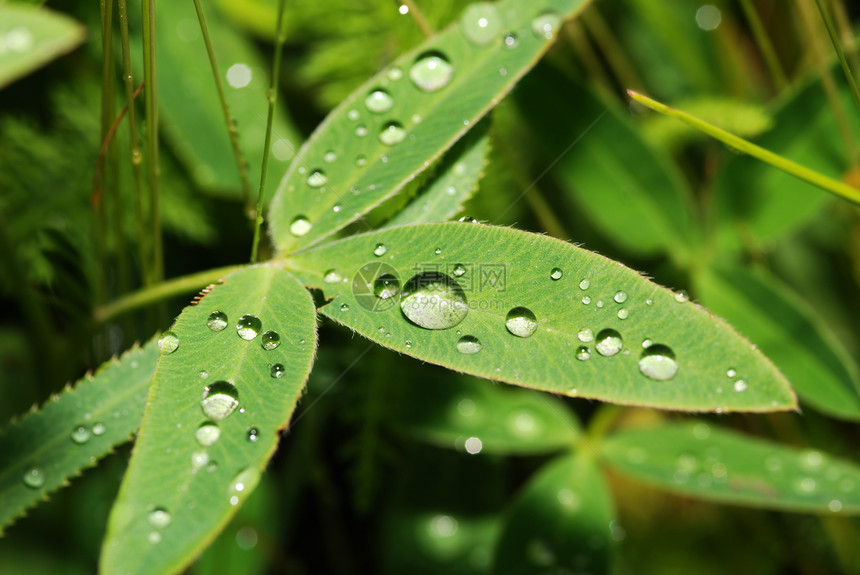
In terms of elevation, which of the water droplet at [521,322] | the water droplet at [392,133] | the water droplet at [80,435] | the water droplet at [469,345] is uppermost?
the water droplet at [392,133]

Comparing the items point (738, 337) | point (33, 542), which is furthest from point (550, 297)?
point (33, 542)

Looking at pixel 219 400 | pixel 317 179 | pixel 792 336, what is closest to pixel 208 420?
pixel 219 400

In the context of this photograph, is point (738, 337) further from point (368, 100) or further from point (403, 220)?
point (368, 100)

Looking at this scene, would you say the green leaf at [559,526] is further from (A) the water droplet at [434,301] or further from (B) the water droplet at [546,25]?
(B) the water droplet at [546,25]

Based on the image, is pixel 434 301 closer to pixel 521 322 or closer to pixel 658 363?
pixel 521 322

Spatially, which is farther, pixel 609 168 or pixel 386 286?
pixel 609 168

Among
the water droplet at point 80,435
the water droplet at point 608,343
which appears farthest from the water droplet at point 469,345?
the water droplet at point 80,435

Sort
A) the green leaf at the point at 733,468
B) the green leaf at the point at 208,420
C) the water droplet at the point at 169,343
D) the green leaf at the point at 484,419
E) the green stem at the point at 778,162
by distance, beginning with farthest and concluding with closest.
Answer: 1. the green leaf at the point at 484,419
2. the green leaf at the point at 733,468
3. the green stem at the point at 778,162
4. the water droplet at the point at 169,343
5. the green leaf at the point at 208,420
